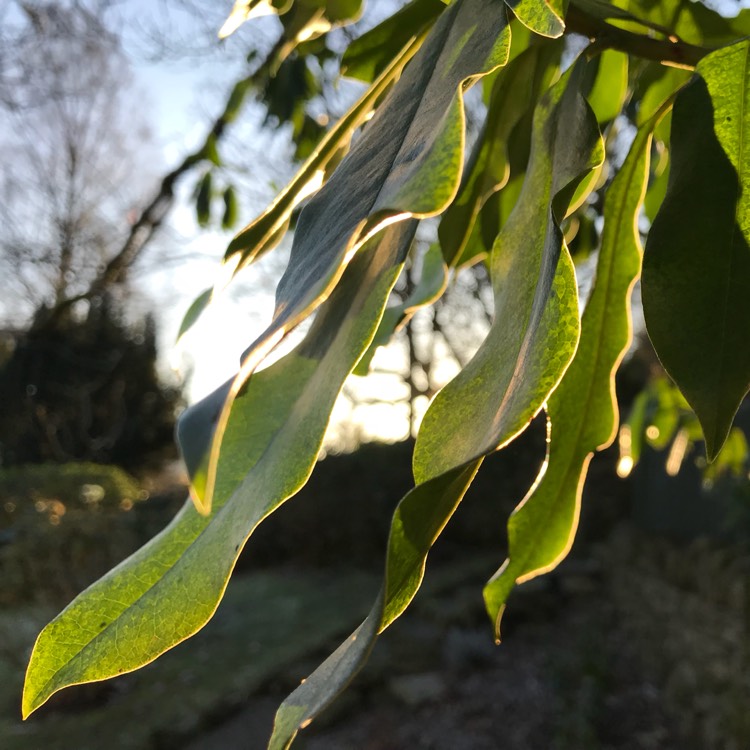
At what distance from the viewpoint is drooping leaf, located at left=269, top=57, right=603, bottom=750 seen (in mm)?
250

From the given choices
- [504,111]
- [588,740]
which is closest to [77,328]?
[588,740]

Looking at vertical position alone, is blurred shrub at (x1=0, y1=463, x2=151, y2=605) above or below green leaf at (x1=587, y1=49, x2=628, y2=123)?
below

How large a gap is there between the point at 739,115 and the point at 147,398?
36.5ft

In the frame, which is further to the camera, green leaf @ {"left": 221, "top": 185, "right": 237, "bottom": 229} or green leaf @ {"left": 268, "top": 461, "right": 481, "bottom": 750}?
green leaf @ {"left": 221, "top": 185, "right": 237, "bottom": 229}

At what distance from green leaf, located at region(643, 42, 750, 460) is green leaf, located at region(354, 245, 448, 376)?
0.54 ft

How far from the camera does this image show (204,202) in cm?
160


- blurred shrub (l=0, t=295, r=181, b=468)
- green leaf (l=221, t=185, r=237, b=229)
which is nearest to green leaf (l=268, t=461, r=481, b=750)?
green leaf (l=221, t=185, r=237, b=229)

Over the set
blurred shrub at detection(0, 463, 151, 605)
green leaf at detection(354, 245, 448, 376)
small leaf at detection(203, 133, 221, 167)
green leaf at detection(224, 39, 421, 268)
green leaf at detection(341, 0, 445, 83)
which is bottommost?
blurred shrub at detection(0, 463, 151, 605)

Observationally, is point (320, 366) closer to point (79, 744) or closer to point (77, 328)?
point (79, 744)

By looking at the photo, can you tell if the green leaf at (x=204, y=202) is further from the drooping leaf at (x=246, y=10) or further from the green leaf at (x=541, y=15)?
the green leaf at (x=541, y=15)

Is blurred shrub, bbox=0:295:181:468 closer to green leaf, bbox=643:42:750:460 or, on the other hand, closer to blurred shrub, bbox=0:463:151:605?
blurred shrub, bbox=0:463:151:605

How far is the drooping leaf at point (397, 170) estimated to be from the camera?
0.22 meters

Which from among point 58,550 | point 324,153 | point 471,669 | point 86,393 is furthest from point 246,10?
point 86,393

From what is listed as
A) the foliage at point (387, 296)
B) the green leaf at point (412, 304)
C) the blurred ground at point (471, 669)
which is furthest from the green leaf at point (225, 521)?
the blurred ground at point (471, 669)
